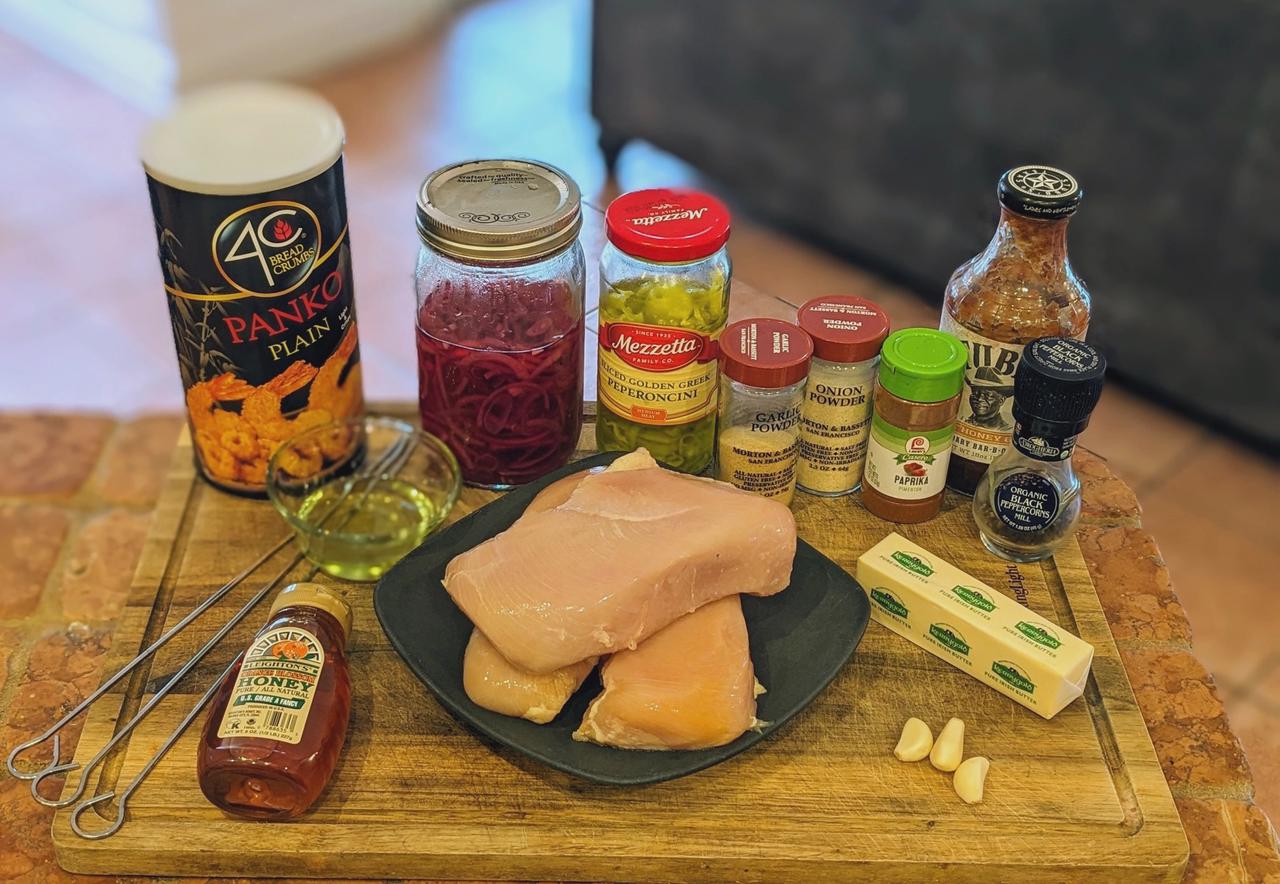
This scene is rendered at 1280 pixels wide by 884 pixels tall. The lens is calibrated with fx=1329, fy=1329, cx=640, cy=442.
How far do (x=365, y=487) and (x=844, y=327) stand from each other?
477 mm

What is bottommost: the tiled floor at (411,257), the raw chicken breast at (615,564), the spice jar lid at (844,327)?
the tiled floor at (411,257)

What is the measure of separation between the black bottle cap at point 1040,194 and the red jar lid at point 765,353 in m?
0.20

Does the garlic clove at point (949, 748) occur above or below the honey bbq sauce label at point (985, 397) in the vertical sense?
Answer: below

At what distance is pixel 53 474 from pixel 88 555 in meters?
0.14

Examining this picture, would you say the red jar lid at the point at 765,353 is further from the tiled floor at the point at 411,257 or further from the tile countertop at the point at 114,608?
the tiled floor at the point at 411,257

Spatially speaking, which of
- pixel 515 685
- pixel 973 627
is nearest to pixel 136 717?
pixel 515 685

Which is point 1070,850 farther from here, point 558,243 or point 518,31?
point 518,31

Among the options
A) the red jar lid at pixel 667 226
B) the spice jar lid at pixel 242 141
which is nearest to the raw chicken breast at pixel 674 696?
the red jar lid at pixel 667 226

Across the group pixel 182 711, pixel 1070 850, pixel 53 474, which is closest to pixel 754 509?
pixel 1070 850

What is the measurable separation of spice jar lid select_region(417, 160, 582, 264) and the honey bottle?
1.08 ft

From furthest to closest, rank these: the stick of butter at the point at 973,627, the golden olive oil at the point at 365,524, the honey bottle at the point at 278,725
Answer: the golden olive oil at the point at 365,524, the stick of butter at the point at 973,627, the honey bottle at the point at 278,725

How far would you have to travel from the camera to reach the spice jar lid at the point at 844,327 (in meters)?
1.13

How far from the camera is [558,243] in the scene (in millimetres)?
1100

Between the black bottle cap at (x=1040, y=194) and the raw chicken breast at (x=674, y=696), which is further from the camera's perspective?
the black bottle cap at (x=1040, y=194)
